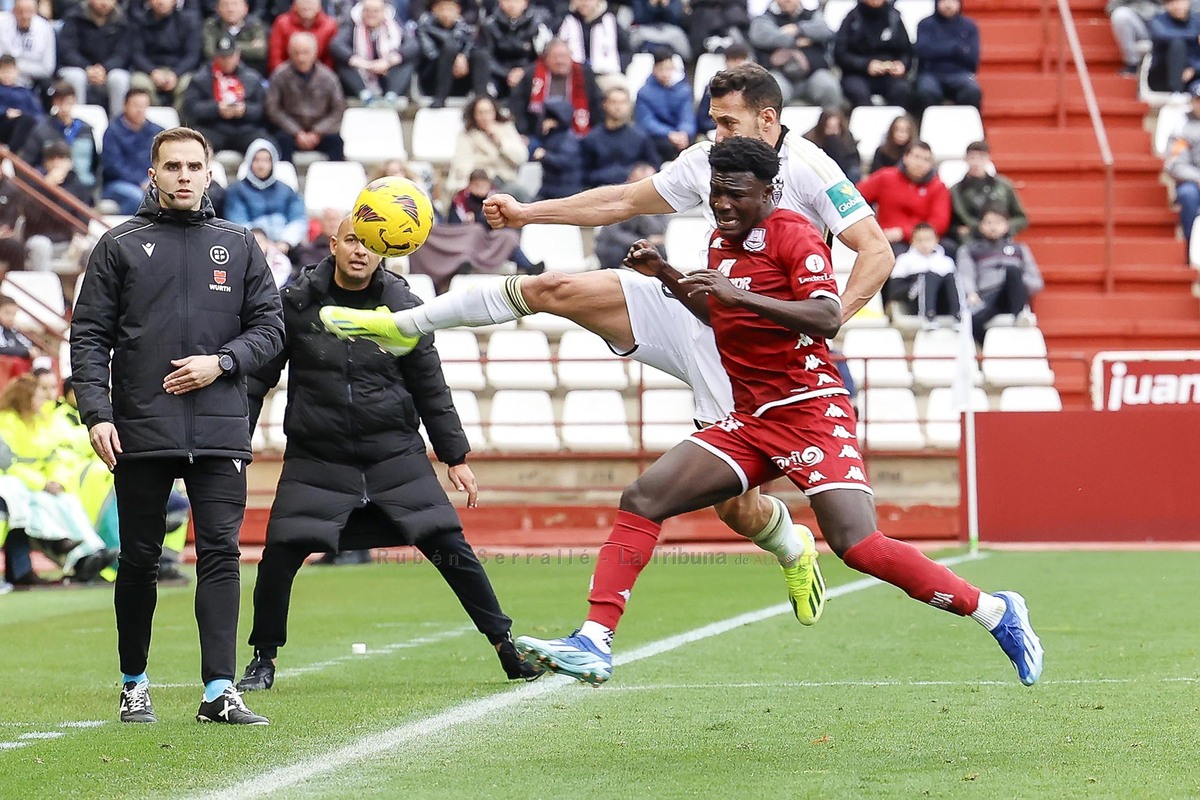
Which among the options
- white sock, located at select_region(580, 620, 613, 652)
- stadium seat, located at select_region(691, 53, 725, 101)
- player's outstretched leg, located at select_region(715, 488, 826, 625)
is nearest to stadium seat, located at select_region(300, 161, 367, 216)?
stadium seat, located at select_region(691, 53, 725, 101)

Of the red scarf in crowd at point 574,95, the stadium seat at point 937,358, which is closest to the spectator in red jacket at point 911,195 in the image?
the stadium seat at point 937,358

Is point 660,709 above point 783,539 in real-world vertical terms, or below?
below

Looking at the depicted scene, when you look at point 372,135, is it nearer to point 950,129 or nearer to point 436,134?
point 436,134

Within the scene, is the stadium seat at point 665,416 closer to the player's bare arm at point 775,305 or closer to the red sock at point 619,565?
the red sock at point 619,565

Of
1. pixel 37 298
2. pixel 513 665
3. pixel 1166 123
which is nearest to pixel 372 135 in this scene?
pixel 37 298

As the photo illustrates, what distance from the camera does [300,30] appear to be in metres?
20.9

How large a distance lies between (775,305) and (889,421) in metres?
11.3

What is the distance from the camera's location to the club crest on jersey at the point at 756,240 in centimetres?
660

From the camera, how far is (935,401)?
57.9ft

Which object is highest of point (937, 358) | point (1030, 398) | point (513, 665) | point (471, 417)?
point (513, 665)

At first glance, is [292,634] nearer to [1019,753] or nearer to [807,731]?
[807,731]

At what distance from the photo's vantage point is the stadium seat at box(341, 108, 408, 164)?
2038cm

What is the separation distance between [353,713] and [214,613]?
0.69 metres

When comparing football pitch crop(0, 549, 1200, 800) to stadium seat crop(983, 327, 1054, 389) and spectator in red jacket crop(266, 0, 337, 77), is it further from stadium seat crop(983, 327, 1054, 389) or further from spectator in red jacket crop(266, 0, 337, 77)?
spectator in red jacket crop(266, 0, 337, 77)
